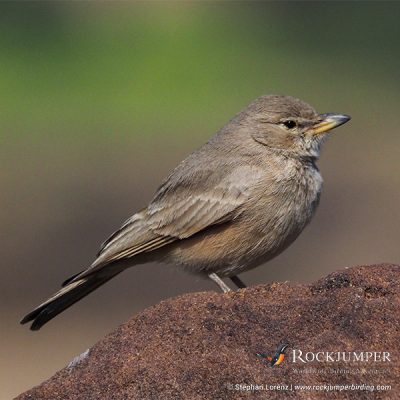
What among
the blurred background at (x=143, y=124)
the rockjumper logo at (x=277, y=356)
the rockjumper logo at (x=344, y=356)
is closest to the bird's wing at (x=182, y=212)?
the rockjumper logo at (x=277, y=356)

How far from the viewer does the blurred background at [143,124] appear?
15719 mm

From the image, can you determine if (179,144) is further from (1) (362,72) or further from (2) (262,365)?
(2) (262,365)

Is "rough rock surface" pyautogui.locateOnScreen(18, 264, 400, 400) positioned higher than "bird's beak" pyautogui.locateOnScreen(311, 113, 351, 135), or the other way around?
"bird's beak" pyautogui.locateOnScreen(311, 113, 351, 135)

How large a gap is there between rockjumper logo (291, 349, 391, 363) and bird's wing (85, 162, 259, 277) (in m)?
2.53

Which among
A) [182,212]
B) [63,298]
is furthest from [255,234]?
[63,298]

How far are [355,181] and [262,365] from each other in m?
13.9

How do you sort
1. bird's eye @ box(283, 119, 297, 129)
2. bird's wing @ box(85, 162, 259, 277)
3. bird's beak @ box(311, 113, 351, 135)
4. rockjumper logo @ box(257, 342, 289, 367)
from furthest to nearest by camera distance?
bird's eye @ box(283, 119, 297, 129) < bird's beak @ box(311, 113, 351, 135) < bird's wing @ box(85, 162, 259, 277) < rockjumper logo @ box(257, 342, 289, 367)

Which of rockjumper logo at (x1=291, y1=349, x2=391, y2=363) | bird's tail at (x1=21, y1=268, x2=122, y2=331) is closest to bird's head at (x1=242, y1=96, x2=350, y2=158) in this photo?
bird's tail at (x1=21, y1=268, x2=122, y2=331)

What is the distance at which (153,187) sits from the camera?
19875 mm

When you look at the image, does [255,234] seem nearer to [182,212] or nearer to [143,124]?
[182,212]

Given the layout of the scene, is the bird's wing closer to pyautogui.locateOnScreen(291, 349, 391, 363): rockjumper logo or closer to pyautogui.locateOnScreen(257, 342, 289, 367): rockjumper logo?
pyautogui.locateOnScreen(257, 342, 289, 367): rockjumper logo

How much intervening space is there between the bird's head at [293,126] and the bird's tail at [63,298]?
1.52 metres

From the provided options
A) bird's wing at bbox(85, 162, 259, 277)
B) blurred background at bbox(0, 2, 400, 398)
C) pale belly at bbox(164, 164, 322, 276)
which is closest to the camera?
pale belly at bbox(164, 164, 322, 276)

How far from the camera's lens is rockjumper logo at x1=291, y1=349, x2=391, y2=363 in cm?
685
